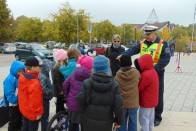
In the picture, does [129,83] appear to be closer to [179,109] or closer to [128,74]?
[128,74]

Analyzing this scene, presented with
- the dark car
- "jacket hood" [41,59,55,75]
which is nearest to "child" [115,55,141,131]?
"jacket hood" [41,59,55,75]

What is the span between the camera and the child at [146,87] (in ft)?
15.2

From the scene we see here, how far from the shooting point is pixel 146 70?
183 inches

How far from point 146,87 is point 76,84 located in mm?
1198

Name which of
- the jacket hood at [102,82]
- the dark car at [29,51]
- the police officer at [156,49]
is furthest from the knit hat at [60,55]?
the dark car at [29,51]

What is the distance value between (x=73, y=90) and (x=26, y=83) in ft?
2.24

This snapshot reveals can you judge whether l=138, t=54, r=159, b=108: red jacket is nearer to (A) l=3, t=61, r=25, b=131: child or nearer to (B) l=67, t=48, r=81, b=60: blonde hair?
(B) l=67, t=48, r=81, b=60: blonde hair

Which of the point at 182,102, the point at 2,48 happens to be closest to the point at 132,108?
the point at 182,102

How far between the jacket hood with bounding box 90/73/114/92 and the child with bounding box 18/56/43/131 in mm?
1093

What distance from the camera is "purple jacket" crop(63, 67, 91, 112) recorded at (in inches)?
160

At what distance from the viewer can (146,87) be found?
466 centimetres

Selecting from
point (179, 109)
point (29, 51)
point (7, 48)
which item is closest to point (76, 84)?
point (179, 109)

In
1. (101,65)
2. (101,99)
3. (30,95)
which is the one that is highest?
(101,65)

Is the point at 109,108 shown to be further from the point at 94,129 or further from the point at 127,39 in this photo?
the point at 127,39
